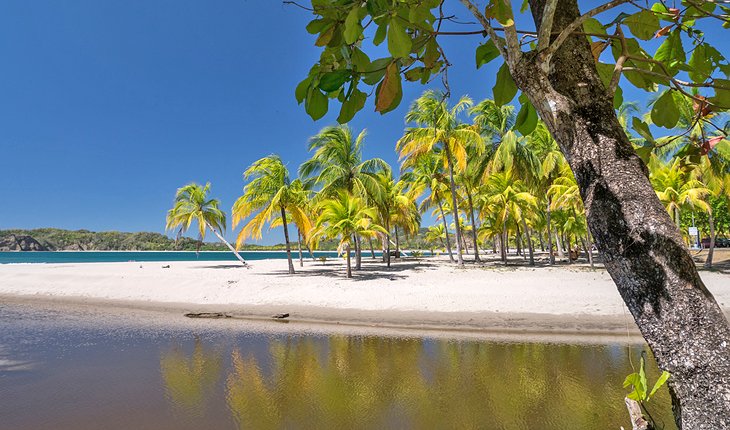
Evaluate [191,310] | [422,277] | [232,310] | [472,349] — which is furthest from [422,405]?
[422,277]

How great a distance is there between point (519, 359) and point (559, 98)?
556 cm

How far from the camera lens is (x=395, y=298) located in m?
10.2

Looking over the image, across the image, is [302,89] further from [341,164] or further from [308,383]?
[341,164]

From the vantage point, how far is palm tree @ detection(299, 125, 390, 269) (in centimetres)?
1800

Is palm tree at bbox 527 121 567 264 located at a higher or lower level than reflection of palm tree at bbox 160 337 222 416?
higher

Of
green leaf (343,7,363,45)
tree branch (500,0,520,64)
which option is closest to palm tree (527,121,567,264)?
tree branch (500,0,520,64)

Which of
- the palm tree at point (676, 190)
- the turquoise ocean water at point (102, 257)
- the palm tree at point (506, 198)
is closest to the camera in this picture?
the palm tree at point (676, 190)

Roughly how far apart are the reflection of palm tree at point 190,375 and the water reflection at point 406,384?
2 cm

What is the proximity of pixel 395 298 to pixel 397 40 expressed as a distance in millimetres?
9815

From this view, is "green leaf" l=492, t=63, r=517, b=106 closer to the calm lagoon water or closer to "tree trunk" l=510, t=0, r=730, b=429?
"tree trunk" l=510, t=0, r=730, b=429

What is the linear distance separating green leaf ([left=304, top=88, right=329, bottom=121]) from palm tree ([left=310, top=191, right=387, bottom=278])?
1314 cm

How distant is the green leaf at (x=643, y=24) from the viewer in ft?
3.96

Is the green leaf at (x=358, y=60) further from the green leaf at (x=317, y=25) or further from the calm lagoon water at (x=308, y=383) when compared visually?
the calm lagoon water at (x=308, y=383)

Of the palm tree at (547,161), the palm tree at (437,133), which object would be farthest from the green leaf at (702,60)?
the palm tree at (547,161)
